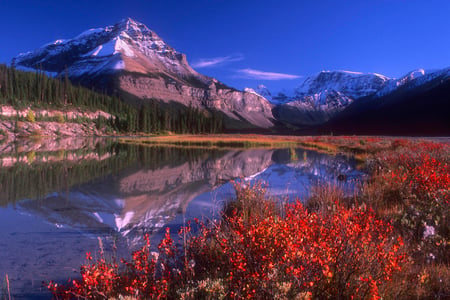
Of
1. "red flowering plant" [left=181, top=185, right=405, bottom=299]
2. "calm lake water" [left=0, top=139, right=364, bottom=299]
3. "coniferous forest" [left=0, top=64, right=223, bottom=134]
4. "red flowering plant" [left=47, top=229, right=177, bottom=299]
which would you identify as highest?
"coniferous forest" [left=0, top=64, right=223, bottom=134]

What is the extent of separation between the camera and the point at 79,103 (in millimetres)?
115125

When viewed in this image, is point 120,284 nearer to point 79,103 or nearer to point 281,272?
point 281,272

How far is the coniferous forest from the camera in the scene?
10112 cm

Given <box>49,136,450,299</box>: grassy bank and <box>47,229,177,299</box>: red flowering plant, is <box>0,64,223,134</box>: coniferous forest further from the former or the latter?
<box>49,136,450,299</box>: grassy bank

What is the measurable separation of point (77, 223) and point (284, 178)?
442 inches

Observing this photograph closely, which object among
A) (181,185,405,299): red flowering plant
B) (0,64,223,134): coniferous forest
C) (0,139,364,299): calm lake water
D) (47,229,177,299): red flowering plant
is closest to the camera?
(181,185,405,299): red flowering plant

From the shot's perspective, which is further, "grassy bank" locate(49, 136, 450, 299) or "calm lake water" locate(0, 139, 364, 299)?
"calm lake water" locate(0, 139, 364, 299)

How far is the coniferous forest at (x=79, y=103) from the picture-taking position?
101125mm

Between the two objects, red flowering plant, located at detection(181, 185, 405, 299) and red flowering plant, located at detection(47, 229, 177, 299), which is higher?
red flowering plant, located at detection(181, 185, 405, 299)

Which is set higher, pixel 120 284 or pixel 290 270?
pixel 290 270

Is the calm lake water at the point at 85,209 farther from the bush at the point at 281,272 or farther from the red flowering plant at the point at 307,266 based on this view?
the red flowering plant at the point at 307,266

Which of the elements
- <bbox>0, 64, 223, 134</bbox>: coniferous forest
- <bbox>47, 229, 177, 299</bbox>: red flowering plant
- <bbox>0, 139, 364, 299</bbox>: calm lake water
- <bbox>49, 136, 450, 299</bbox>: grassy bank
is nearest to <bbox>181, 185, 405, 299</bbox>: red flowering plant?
<bbox>49, 136, 450, 299</bbox>: grassy bank

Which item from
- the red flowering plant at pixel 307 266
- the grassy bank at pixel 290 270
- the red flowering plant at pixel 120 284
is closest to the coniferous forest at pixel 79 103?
the red flowering plant at pixel 120 284

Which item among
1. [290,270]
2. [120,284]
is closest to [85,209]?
[120,284]
